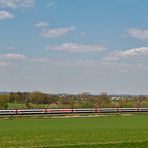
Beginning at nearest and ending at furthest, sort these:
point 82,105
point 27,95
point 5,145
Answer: point 5,145 → point 82,105 → point 27,95

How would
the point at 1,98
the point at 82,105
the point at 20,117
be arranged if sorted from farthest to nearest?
the point at 1,98 < the point at 82,105 < the point at 20,117

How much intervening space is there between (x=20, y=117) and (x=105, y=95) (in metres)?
54.5

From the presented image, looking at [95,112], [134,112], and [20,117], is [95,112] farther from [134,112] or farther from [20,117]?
[20,117]

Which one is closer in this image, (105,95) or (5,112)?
(5,112)

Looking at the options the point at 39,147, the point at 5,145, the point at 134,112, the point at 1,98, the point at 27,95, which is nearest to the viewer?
the point at 39,147

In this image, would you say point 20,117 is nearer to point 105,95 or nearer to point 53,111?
point 53,111

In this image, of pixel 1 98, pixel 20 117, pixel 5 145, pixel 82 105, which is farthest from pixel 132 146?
pixel 1 98

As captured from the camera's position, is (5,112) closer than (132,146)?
No

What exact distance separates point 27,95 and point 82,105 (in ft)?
86.6

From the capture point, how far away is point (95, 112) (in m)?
61.7

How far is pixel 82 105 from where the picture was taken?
80.7 metres

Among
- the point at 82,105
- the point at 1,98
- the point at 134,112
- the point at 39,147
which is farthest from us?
the point at 1,98

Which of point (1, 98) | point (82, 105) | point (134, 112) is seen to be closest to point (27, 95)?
point (1, 98)

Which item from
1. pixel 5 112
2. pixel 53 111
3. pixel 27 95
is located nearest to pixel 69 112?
pixel 53 111
